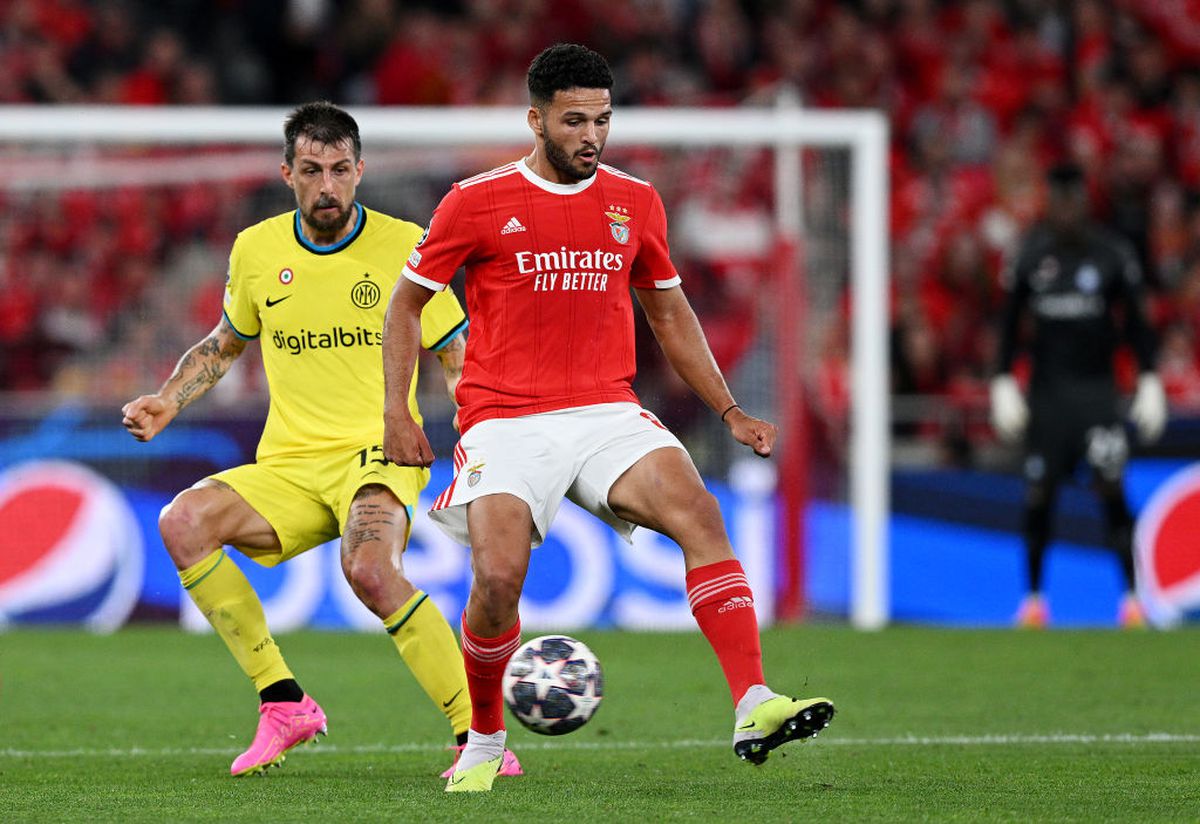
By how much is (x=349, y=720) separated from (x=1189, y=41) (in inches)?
539

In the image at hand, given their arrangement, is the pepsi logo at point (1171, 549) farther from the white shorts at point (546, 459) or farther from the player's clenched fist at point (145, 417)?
the player's clenched fist at point (145, 417)

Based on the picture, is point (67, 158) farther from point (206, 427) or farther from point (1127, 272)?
point (1127, 272)

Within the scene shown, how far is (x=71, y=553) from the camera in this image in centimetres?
1270

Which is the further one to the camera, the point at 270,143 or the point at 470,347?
the point at 270,143

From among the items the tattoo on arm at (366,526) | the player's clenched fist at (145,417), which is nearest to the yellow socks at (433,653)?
the tattoo on arm at (366,526)

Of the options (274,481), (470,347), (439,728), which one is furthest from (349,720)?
(470,347)

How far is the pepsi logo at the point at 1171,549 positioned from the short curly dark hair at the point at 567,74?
8.15 m

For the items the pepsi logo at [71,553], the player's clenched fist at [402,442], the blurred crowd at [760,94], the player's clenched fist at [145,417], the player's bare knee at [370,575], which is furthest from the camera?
the blurred crowd at [760,94]

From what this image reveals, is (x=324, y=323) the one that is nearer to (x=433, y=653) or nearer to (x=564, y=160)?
(x=433, y=653)

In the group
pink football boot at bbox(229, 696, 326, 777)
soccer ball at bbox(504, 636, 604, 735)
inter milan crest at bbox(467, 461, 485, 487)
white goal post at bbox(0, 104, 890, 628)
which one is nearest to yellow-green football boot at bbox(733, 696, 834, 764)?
soccer ball at bbox(504, 636, 604, 735)

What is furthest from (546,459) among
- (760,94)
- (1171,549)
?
(760,94)

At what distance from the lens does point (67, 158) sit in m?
13.3

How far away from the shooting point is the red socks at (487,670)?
585 centimetres

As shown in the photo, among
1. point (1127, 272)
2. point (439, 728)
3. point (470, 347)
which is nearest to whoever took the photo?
point (470, 347)
